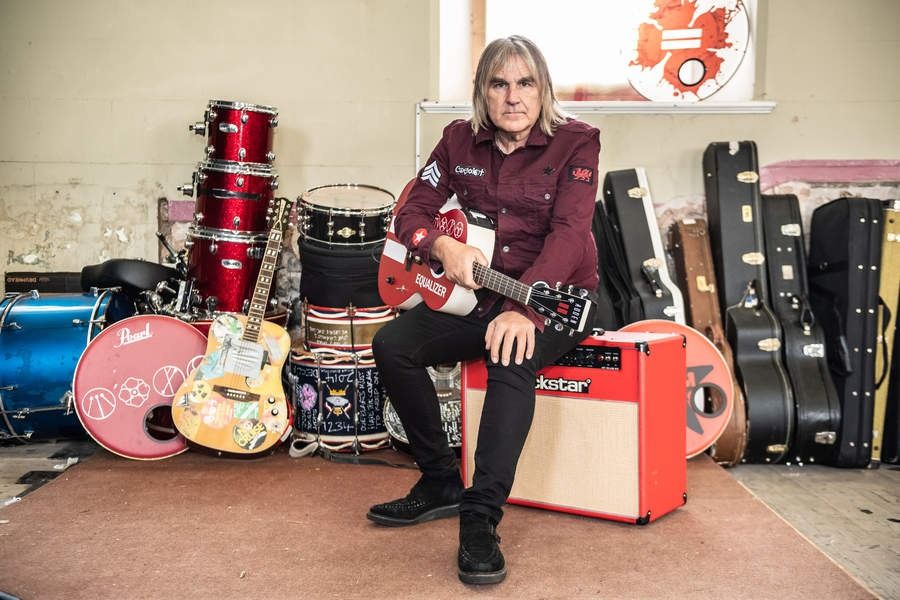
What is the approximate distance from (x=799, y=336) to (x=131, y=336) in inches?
107

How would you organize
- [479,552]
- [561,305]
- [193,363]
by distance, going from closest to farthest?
1. [479,552]
2. [561,305]
3. [193,363]

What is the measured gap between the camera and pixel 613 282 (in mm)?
3789

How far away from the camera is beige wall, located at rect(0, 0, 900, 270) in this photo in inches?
162

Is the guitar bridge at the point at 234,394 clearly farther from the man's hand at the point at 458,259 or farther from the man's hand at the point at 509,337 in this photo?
the man's hand at the point at 509,337

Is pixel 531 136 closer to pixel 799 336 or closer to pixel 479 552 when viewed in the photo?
pixel 479 552

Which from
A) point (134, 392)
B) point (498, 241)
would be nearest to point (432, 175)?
point (498, 241)

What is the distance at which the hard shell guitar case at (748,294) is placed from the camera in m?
3.42

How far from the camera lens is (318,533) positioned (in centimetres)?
246

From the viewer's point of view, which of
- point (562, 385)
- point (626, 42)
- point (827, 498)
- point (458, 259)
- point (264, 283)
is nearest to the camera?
point (458, 259)

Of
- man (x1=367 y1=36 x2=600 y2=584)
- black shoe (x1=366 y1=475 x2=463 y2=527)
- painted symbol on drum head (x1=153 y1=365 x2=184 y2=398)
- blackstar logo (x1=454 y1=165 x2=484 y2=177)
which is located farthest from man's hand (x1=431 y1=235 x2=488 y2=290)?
painted symbol on drum head (x1=153 y1=365 x2=184 y2=398)

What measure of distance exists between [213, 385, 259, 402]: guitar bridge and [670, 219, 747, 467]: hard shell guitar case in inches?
72.7

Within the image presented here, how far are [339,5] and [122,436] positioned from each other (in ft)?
7.43

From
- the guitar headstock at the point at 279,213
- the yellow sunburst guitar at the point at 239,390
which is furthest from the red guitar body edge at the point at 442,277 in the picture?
the guitar headstock at the point at 279,213

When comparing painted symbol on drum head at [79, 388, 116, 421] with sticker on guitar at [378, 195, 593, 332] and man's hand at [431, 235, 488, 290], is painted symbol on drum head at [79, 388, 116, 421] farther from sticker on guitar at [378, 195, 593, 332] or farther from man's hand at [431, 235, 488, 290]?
man's hand at [431, 235, 488, 290]
